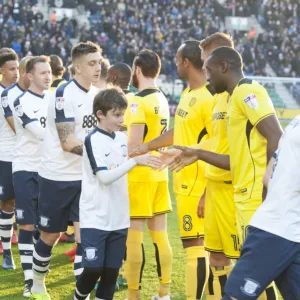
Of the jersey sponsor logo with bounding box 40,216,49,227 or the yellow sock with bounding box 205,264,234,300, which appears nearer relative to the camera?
the yellow sock with bounding box 205,264,234,300

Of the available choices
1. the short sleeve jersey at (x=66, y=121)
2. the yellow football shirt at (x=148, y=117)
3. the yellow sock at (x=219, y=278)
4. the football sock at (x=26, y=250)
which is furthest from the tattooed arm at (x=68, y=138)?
the yellow sock at (x=219, y=278)

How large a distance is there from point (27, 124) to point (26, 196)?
712mm

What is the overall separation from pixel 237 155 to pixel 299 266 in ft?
3.50

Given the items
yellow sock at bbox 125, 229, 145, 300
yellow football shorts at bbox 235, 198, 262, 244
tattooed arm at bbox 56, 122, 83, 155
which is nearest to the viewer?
yellow football shorts at bbox 235, 198, 262, 244

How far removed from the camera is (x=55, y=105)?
239 inches

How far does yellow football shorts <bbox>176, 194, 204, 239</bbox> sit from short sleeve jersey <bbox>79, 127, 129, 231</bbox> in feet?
2.11

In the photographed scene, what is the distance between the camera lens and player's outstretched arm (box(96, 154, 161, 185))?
5016mm

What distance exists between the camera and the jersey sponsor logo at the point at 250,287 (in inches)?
154

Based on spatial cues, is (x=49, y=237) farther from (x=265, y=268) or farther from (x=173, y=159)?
(x=265, y=268)

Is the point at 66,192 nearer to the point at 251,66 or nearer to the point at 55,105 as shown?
the point at 55,105

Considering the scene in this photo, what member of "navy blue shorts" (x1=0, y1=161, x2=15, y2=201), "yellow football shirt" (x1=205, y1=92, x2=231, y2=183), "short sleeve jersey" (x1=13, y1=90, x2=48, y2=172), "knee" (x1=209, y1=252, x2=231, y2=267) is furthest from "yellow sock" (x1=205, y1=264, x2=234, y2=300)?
"navy blue shorts" (x1=0, y1=161, x2=15, y2=201)

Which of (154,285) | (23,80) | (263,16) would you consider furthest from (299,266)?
(263,16)

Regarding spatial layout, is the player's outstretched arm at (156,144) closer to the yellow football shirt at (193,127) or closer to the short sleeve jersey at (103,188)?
the yellow football shirt at (193,127)

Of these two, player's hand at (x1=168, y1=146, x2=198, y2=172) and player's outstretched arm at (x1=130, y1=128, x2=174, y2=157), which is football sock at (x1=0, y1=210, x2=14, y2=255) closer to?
player's outstretched arm at (x1=130, y1=128, x2=174, y2=157)
